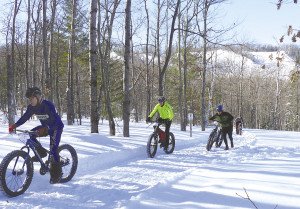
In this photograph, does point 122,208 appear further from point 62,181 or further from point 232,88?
point 232,88

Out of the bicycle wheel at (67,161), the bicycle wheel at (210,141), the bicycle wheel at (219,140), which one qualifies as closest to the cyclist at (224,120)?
the bicycle wheel at (219,140)

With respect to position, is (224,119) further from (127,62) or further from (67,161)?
(67,161)

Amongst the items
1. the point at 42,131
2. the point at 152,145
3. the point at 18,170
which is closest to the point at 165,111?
the point at 152,145

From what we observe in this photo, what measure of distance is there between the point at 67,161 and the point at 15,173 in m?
1.44

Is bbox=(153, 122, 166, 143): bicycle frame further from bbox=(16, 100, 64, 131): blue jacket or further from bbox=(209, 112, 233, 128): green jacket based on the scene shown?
bbox=(16, 100, 64, 131): blue jacket

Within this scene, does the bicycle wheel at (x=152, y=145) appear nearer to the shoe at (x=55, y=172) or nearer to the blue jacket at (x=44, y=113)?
the shoe at (x=55, y=172)

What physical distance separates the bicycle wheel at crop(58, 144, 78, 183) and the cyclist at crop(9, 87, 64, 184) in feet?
0.92

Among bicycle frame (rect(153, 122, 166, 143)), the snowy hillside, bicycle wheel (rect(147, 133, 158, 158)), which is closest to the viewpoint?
the snowy hillside

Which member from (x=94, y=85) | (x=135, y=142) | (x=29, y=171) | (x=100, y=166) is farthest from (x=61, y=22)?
(x=29, y=171)

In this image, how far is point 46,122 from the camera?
777 cm

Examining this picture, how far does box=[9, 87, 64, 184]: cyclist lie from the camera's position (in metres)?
7.46

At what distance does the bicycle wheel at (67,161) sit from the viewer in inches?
320

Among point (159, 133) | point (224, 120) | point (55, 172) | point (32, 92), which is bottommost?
point (55, 172)

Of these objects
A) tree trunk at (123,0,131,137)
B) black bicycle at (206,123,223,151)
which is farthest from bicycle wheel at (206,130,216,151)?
tree trunk at (123,0,131,137)
